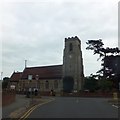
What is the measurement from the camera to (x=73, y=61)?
106375 millimetres

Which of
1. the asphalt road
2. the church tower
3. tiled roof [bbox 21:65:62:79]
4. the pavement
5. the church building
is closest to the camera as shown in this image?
the pavement

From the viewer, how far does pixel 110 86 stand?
8488 cm

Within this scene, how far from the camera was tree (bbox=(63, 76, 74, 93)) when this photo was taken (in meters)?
104

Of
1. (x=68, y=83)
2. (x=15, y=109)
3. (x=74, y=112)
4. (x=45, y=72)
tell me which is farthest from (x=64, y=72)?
(x=74, y=112)

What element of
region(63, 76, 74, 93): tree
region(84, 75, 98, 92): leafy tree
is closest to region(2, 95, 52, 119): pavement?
region(84, 75, 98, 92): leafy tree

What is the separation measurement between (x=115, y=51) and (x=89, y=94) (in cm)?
1534

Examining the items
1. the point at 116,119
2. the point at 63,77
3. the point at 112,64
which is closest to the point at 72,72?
the point at 63,77

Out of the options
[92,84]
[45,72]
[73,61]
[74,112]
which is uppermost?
[73,61]

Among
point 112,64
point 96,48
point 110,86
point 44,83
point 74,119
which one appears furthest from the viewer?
point 44,83

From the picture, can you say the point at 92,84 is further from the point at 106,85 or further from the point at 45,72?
the point at 45,72

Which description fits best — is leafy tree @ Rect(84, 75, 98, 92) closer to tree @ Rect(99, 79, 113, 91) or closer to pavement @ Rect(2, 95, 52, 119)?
tree @ Rect(99, 79, 113, 91)

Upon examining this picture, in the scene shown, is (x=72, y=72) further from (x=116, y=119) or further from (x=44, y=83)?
(x=116, y=119)

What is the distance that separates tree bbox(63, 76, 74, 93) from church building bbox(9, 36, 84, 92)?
96 centimetres

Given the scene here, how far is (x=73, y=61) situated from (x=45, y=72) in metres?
17.8
